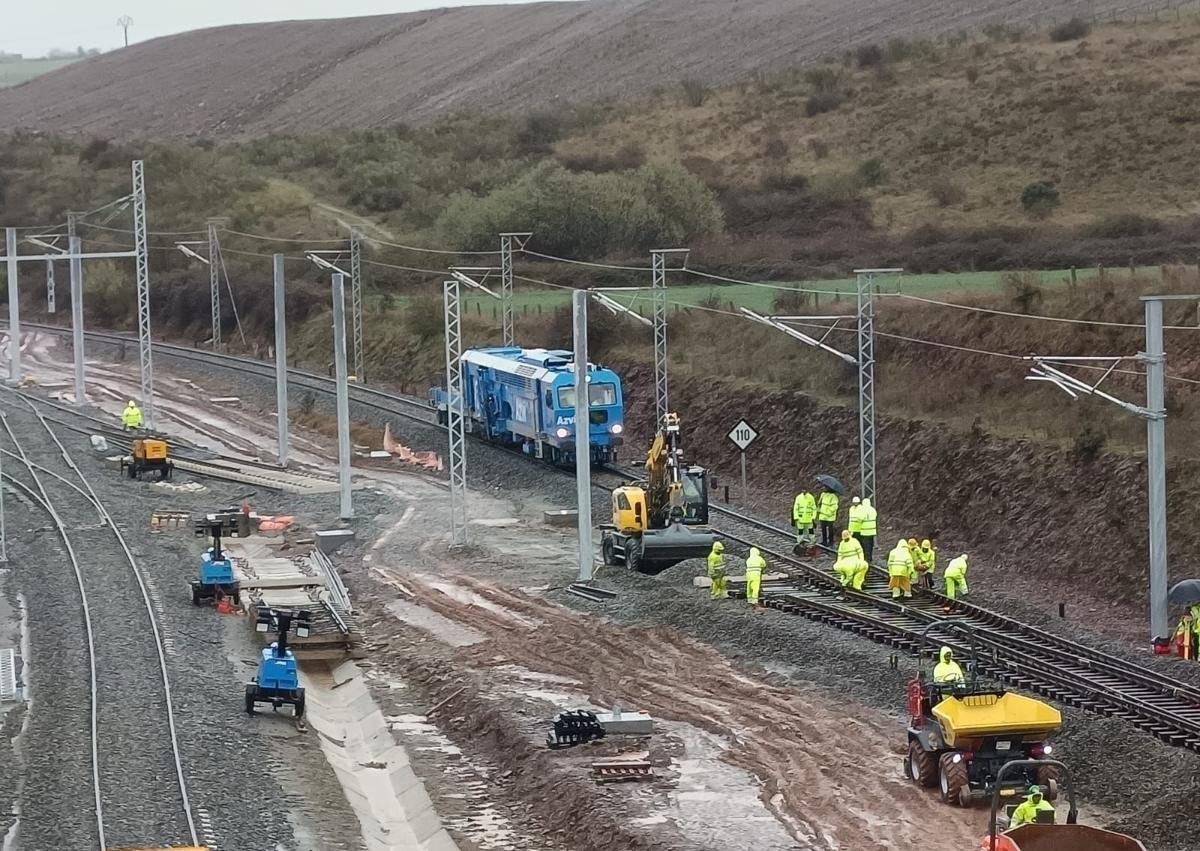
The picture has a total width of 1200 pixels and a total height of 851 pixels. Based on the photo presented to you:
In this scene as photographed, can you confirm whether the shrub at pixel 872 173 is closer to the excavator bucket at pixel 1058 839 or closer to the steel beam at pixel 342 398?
the steel beam at pixel 342 398

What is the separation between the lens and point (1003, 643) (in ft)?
87.9

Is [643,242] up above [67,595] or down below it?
above

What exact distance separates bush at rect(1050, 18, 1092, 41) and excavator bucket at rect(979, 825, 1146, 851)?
3378 inches

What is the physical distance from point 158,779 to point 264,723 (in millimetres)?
3665

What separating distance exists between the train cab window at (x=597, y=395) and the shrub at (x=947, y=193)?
1381 inches

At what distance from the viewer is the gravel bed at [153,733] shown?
20.9 metres

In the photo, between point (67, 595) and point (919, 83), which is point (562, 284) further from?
point (67, 595)

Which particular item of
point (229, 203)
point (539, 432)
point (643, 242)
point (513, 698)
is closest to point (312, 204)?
point (229, 203)

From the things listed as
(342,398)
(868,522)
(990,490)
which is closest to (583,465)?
(868,522)

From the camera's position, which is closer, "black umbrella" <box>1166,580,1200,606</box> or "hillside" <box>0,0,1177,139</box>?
"black umbrella" <box>1166,580,1200,606</box>

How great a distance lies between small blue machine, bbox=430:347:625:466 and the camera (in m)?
46.4

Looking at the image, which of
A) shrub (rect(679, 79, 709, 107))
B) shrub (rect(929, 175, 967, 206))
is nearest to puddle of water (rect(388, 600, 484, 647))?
shrub (rect(929, 175, 967, 206))

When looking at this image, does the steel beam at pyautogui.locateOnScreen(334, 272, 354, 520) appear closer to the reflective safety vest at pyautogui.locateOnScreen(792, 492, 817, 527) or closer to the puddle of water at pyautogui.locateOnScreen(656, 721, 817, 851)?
the reflective safety vest at pyautogui.locateOnScreen(792, 492, 817, 527)

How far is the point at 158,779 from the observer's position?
22.4 metres
